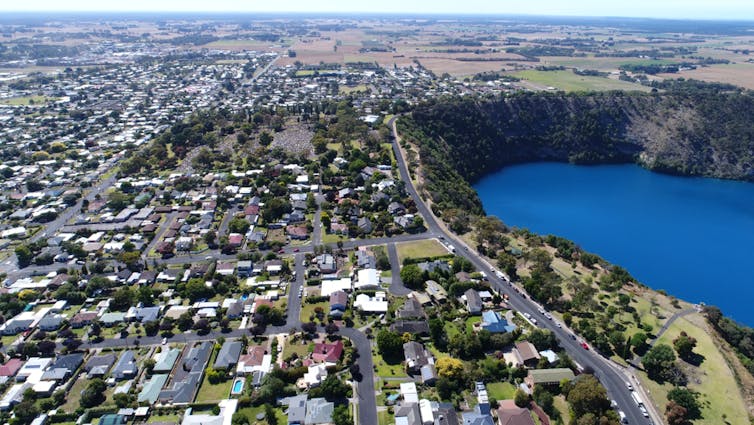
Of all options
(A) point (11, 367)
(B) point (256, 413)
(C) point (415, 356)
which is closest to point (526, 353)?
(C) point (415, 356)

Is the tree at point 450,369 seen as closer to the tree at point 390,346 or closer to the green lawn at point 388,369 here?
the green lawn at point 388,369

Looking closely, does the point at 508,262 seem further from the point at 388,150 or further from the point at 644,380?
the point at 388,150

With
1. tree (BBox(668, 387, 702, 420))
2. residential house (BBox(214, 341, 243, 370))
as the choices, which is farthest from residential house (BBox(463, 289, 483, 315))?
residential house (BBox(214, 341, 243, 370))

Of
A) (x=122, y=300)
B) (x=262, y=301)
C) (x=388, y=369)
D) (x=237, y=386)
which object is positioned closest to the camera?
(x=237, y=386)

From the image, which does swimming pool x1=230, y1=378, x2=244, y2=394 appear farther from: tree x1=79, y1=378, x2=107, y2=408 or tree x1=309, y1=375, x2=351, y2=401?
tree x1=79, y1=378, x2=107, y2=408

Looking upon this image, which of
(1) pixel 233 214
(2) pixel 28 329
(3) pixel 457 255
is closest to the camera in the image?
(2) pixel 28 329

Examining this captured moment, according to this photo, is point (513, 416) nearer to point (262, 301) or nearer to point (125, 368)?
point (262, 301)

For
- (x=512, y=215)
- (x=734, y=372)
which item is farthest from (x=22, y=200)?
(x=734, y=372)

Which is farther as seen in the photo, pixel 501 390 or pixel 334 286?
pixel 334 286
